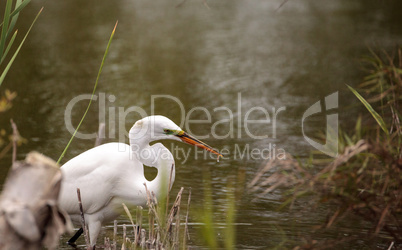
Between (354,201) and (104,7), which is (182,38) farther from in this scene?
(354,201)

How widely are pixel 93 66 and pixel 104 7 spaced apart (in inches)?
190

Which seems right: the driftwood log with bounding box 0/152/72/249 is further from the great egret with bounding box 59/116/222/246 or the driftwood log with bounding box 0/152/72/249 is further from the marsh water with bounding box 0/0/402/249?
the great egret with bounding box 59/116/222/246

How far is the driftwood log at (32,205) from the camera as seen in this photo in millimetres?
1920

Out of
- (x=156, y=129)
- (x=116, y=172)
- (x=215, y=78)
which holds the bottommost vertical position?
(x=116, y=172)

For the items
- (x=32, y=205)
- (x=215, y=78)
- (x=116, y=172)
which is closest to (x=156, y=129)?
(x=116, y=172)

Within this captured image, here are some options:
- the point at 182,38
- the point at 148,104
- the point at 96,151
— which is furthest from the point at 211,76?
the point at 96,151

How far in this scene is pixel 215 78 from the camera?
9109mm

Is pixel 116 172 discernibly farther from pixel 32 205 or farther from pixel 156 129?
pixel 32 205

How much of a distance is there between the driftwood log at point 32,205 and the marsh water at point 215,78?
1.66m

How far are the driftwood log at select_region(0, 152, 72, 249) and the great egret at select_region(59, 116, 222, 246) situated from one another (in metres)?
1.80

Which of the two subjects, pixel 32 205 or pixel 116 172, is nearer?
pixel 32 205

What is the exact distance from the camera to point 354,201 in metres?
2.64

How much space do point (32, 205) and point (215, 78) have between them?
7.27 metres

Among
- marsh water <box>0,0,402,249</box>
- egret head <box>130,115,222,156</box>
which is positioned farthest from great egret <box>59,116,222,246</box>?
marsh water <box>0,0,402,249</box>
